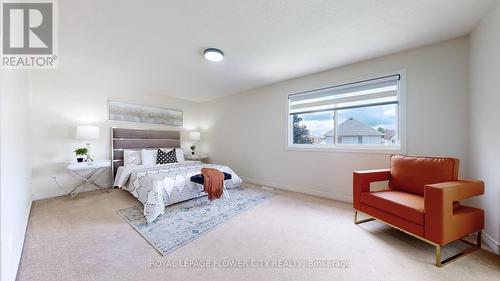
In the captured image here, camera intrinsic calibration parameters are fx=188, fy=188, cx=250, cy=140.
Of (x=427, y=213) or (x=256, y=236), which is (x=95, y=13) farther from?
(x=427, y=213)

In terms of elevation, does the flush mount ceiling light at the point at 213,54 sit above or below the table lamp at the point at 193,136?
above

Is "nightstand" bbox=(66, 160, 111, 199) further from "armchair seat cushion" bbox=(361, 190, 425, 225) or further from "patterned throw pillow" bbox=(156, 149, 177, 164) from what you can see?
"armchair seat cushion" bbox=(361, 190, 425, 225)

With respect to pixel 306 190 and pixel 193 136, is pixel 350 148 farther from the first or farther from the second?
pixel 193 136

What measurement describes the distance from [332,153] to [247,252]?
7.29 feet

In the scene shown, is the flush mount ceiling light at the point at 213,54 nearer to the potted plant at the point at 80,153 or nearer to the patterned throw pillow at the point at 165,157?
the patterned throw pillow at the point at 165,157

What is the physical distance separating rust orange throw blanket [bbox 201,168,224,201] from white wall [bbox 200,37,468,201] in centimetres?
143

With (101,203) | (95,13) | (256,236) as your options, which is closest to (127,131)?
(101,203)

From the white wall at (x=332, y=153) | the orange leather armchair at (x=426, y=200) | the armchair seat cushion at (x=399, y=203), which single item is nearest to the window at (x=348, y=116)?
the white wall at (x=332, y=153)

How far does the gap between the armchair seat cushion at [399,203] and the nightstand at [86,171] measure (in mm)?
4194

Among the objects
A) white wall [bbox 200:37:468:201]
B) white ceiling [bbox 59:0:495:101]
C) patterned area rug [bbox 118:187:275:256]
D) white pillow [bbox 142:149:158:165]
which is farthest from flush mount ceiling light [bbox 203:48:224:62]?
white pillow [bbox 142:149:158:165]

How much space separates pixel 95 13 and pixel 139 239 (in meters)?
2.38

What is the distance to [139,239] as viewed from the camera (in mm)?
1937

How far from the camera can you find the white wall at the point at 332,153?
2.29 m

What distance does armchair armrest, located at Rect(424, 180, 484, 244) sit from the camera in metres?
1.51
